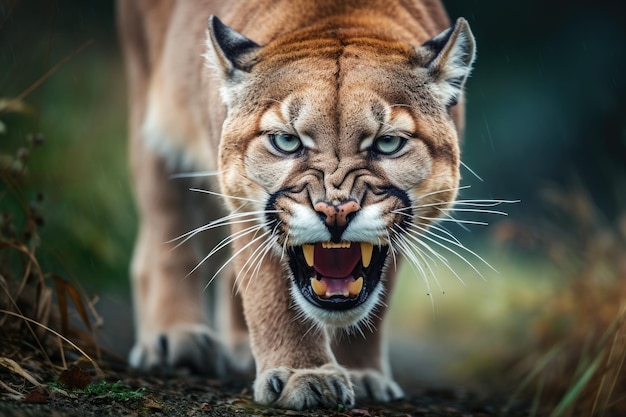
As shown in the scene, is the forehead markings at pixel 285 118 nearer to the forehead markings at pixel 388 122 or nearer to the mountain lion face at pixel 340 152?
the mountain lion face at pixel 340 152

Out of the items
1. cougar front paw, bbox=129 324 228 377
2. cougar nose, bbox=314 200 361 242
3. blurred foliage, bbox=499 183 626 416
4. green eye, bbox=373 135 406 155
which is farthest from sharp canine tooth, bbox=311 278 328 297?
blurred foliage, bbox=499 183 626 416

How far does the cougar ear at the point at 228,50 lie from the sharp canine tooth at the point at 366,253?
1080mm

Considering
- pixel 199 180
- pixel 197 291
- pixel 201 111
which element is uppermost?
pixel 201 111

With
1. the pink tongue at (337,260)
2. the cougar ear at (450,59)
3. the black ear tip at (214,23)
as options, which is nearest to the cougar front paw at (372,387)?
the pink tongue at (337,260)

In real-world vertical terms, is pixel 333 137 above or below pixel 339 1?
below

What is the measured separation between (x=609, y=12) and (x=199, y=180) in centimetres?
Answer: 755

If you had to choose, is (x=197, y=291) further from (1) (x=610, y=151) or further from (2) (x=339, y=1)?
(1) (x=610, y=151)

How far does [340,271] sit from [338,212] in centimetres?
34

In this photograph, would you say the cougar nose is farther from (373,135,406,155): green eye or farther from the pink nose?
(373,135,406,155): green eye

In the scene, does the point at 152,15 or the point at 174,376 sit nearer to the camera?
the point at 174,376

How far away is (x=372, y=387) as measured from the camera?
4328 millimetres

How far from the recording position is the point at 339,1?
180 inches

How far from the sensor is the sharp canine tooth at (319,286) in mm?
3639

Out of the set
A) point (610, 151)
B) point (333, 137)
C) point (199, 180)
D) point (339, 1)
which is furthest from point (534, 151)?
point (333, 137)
